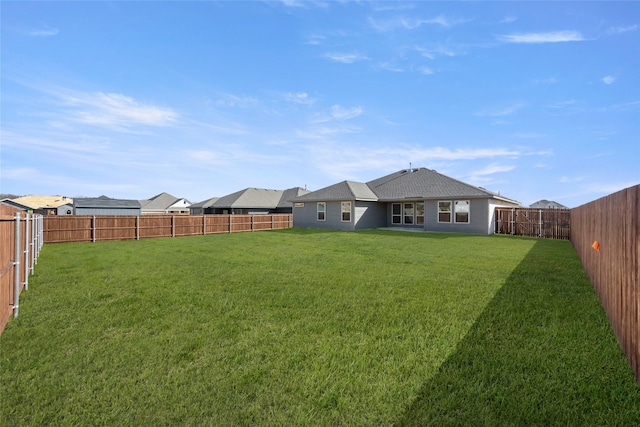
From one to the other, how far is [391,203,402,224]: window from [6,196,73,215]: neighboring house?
150 feet

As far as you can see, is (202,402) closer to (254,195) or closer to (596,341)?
(596,341)

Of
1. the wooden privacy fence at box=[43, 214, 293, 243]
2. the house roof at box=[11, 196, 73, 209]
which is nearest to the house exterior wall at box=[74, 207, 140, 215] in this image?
the wooden privacy fence at box=[43, 214, 293, 243]

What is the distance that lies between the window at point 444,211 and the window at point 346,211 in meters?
6.27

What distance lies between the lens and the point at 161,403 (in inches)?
96.7

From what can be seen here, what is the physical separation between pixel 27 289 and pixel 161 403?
5732 mm

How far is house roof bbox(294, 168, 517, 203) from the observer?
1989 centimetres

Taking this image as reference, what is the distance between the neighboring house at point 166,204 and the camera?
172 ft

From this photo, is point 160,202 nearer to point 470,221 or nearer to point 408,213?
point 408,213

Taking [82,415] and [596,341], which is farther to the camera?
[596,341]

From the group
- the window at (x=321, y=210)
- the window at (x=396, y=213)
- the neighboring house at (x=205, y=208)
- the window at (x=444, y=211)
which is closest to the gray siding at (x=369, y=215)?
the window at (x=396, y=213)

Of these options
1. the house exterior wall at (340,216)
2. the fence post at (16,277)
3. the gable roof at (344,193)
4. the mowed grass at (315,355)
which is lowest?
the mowed grass at (315,355)

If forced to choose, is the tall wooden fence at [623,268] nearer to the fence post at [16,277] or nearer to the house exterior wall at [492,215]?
the fence post at [16,277]

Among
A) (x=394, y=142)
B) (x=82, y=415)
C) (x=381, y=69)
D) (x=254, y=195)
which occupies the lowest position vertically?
(x=82, y=415)

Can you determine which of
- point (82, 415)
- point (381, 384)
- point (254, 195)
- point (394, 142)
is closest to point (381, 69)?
point (394, 142)
